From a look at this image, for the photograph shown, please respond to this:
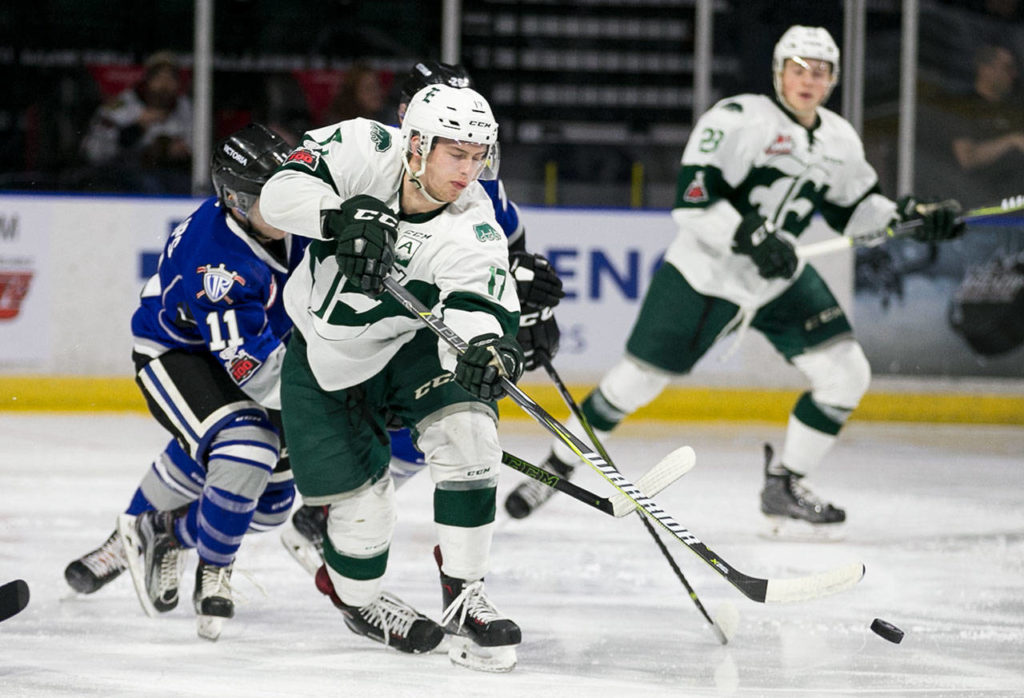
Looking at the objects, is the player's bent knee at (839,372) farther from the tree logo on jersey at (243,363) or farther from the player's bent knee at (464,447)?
the tree logo on jersey at (243,363)

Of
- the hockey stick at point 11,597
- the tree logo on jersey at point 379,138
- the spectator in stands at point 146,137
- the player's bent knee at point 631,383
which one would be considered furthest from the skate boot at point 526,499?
the spectator in stands at point 146,137

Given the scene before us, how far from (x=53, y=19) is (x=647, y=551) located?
4482 millimetres

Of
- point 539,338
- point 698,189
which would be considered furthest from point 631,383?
point 539,338

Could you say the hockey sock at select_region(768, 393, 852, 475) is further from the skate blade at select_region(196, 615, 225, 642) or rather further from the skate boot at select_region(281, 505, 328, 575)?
the skate blade at select_region(196, 615, 225, 642)

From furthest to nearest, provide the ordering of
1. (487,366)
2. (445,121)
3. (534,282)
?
(534,282) < (445,121) < (487,366)

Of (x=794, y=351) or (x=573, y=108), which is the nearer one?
(x=794, y=351)

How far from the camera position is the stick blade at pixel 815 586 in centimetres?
276

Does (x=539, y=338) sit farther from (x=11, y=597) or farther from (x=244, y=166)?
(x=11, y=597)

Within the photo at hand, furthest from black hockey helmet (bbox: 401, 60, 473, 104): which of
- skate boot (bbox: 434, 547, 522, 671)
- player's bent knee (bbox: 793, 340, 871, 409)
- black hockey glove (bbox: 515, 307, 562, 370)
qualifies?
player's bent knee (bbox: 793, 340, 871, 409)

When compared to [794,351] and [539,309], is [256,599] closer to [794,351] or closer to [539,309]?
[539,309]

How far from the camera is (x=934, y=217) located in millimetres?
4430

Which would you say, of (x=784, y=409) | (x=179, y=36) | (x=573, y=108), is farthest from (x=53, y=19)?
(x=784, y=409)

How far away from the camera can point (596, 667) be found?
2898 mm

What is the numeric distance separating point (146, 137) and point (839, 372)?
385 cm
